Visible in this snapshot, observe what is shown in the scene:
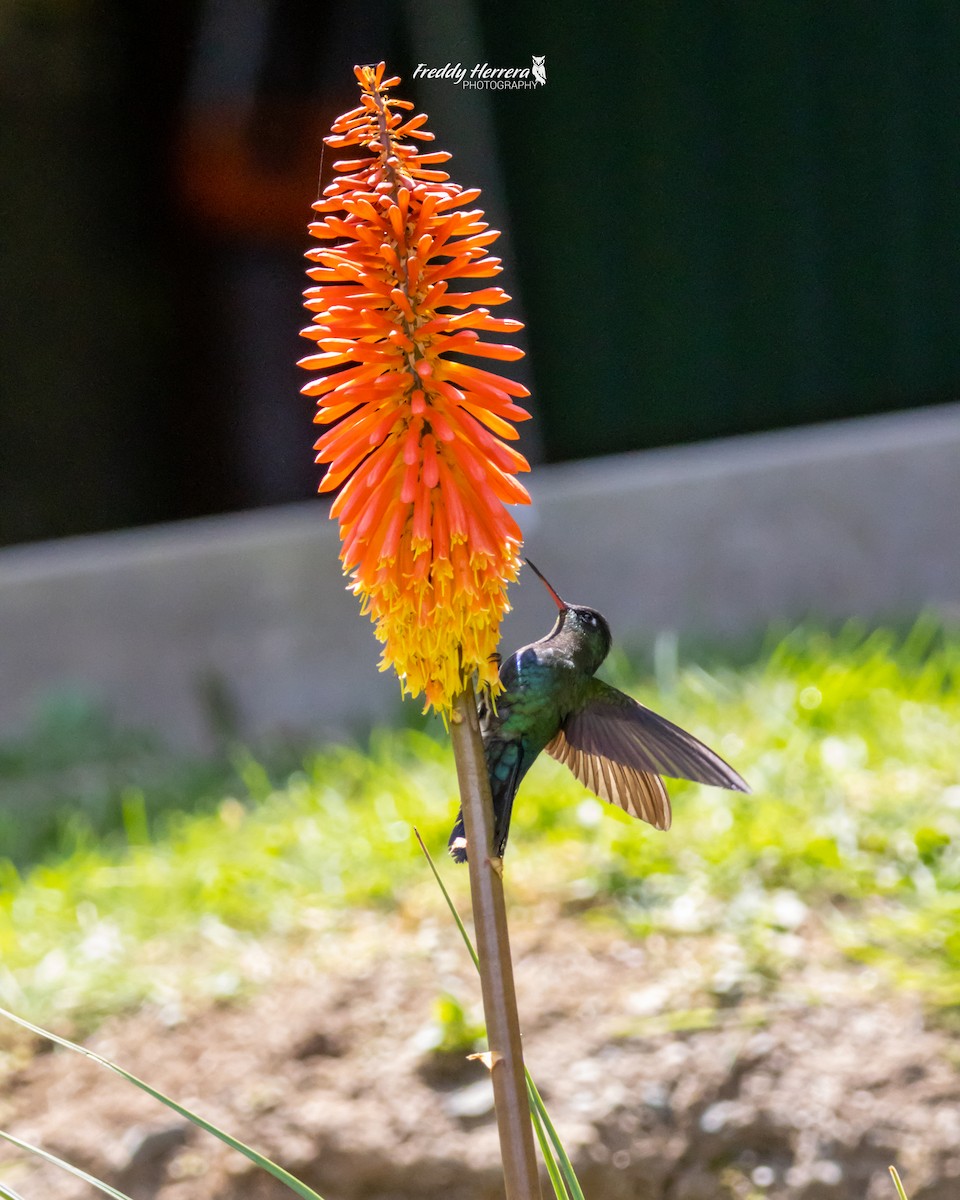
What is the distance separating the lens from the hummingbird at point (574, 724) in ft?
3.06

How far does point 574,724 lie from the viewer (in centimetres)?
99

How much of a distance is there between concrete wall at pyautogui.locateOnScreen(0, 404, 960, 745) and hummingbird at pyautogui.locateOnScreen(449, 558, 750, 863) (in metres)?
3.58

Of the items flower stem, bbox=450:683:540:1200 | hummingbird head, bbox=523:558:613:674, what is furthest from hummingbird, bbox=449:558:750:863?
flower stem, bbox=450:683:540:1200

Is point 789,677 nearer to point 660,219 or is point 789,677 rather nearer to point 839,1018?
point 839,1018

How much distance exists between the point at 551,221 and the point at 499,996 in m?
4.17

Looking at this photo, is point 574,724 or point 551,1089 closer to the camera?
point 574,724

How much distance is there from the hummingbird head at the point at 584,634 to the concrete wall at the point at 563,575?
11.7 ft

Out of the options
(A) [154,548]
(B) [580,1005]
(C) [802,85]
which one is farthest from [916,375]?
(B) [580,1005]

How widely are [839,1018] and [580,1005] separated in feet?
1.55

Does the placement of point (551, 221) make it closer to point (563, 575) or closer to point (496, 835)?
point (563, 575)

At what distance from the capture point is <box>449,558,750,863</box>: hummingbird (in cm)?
93

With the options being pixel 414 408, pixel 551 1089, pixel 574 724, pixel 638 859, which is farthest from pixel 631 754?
pixel 638 859

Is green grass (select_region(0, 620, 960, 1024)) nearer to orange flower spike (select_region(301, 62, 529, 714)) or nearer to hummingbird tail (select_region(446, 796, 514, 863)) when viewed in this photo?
hummingbird tail (select_region(446, 796, 514, 863))

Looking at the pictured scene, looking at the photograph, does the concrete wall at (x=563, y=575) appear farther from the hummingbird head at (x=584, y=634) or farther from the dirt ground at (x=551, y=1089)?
the hummingbird head at (x=584, y=634)
